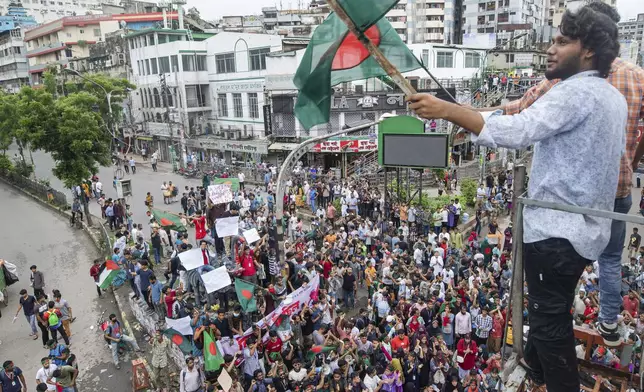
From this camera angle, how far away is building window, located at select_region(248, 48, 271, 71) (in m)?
34.0

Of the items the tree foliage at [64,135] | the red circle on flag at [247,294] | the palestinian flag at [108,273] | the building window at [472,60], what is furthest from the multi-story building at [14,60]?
the red circle on flag at [247,294]

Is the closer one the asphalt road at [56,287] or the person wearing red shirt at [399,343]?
the person wearing red shirt at [399,343]

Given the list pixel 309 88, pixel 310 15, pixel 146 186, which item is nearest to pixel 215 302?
pixel 309 88

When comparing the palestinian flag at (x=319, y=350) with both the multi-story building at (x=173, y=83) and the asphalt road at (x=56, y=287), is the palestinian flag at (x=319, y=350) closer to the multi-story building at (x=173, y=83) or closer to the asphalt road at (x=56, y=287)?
the asphalt road at (x=56, y=287)

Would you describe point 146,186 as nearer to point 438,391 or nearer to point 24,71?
point 438,391

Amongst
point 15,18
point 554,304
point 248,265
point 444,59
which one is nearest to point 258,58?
point 444,59

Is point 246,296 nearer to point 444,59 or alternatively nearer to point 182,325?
point 182,325

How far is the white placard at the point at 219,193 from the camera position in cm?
1631

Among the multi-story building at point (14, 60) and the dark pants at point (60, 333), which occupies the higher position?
the multi-story building at point (14, 60)

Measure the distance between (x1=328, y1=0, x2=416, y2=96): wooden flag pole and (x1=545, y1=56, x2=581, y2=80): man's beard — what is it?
0.82 metres

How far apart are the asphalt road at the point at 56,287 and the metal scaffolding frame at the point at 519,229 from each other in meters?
10.1

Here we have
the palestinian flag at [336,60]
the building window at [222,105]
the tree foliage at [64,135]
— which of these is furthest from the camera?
the building window at [222,105]

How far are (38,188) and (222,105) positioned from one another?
16496 mm

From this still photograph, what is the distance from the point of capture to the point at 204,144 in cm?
3834
